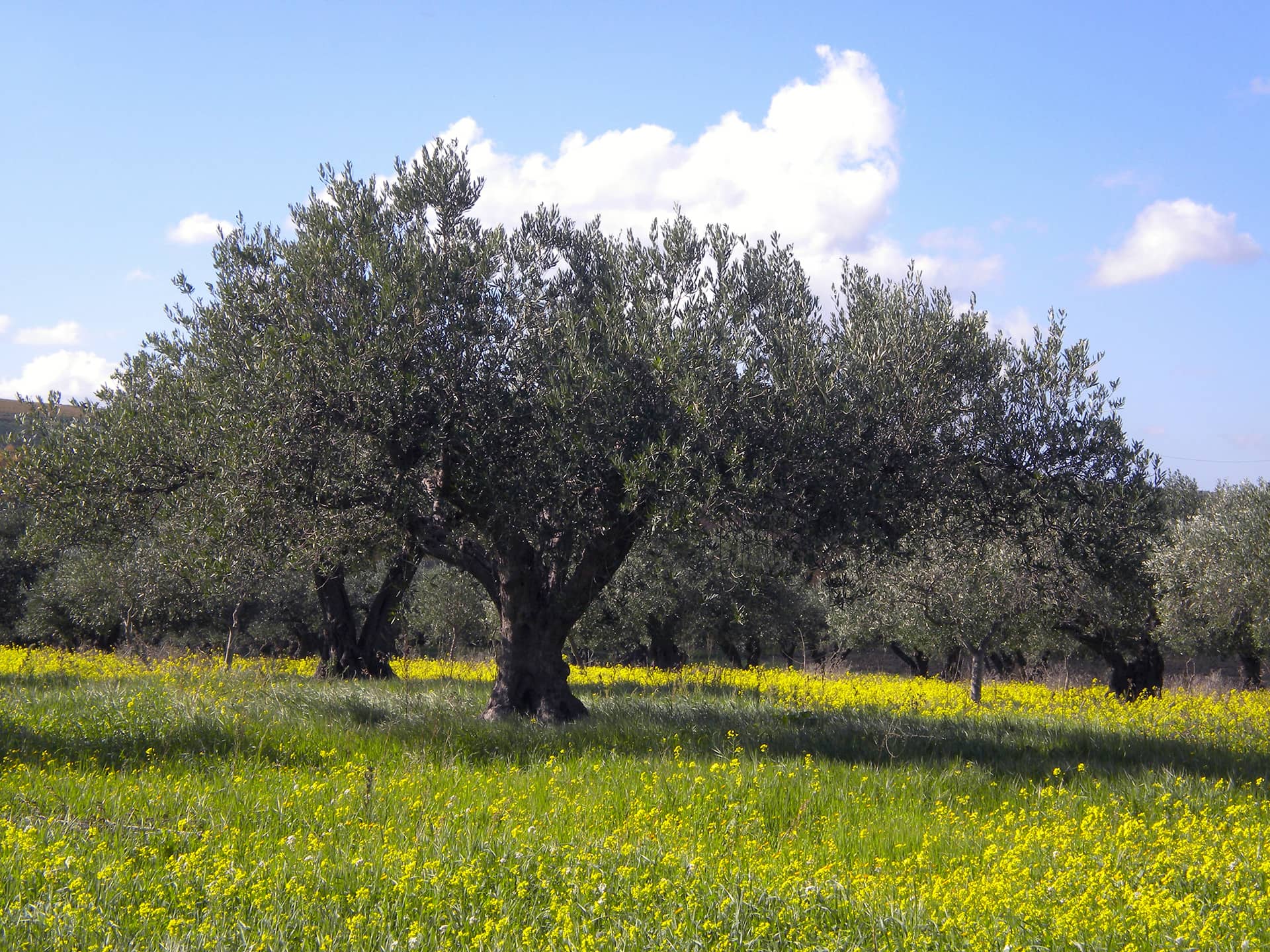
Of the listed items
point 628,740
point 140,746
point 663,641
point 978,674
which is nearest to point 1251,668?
point 978,674

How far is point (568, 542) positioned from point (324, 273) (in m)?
5.21

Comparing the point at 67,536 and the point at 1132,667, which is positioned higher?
the point at 67,536

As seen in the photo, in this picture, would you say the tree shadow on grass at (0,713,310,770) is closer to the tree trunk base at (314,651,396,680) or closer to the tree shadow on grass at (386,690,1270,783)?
the tree shadow on grass at (386,690,1270,783)

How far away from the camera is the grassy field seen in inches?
216

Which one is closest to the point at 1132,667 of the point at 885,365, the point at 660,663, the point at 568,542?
the point at 660,663

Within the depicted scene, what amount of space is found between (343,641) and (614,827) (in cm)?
1682

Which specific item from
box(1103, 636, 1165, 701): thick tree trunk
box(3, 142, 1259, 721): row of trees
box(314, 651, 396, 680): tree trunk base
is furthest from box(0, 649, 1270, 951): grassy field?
box(1103, 636, 1165, 701): thick tree trunk

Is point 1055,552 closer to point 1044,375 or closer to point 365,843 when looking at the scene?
point 1044,375

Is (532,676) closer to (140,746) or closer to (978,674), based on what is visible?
(140,746)

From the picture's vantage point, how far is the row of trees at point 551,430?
11.7m

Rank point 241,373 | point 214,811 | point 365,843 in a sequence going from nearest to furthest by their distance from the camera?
point 365,843 < point 214,811 < point 241,373

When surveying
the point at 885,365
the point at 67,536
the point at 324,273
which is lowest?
the point at 67,536

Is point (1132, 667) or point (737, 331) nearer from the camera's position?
point (737, 331)

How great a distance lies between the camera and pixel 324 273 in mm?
12375
